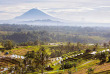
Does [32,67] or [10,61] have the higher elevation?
[32,67]

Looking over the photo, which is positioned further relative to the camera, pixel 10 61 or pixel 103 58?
pixel 10 61

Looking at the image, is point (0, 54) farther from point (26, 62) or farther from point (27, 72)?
point (27, 72)

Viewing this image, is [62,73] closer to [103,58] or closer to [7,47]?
[103,58]

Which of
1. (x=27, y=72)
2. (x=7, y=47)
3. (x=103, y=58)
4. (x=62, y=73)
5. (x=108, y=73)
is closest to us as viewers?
(x=108, y=73)

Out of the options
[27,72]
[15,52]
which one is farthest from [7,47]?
A: [27,72]

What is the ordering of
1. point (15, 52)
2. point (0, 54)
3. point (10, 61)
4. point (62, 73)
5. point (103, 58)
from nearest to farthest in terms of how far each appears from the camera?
point (62, 73) → point (103, 58) → point (10, 61) → point (0, 54) → point (15, 52)

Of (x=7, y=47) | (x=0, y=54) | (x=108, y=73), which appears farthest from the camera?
(x=7, y=47)

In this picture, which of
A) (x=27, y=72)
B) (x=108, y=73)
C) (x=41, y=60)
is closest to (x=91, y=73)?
(x=108, y=73)

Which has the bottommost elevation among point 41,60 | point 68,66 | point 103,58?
point 68,66

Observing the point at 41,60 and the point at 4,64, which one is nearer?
the point at 41,60
